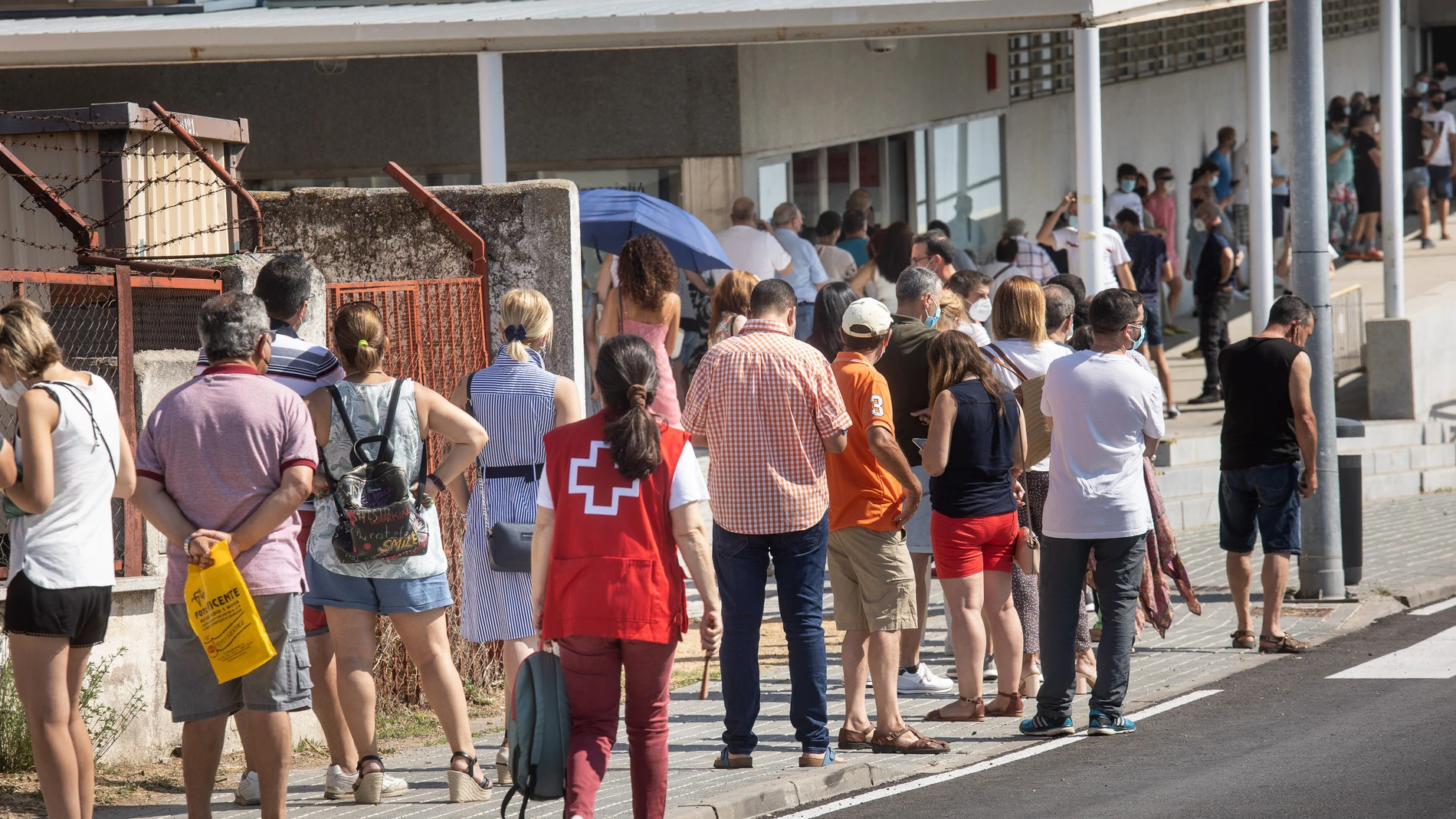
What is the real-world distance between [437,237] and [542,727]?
3751mm

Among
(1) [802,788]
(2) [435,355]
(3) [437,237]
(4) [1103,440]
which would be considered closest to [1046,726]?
(4) [1103,440]

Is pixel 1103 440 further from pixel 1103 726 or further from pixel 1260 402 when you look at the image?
pixel 1260 402

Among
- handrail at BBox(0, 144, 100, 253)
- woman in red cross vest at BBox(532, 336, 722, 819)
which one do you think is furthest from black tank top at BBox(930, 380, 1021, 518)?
handrail at BBox(0, 144, 100, 253)

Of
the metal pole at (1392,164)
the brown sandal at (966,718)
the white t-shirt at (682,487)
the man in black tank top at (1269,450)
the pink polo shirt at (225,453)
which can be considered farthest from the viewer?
the metal pole at (1392,164)

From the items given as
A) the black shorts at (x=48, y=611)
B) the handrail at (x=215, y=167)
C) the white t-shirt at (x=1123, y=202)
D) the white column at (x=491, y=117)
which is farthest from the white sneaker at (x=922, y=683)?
the white t-shirt at (x=1123, y=202)

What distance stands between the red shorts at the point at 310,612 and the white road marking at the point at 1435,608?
7.11 metres

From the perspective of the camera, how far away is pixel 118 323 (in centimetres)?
707

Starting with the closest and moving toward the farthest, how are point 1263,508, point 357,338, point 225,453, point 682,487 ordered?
1. point 225,453
2. point 682,487
3. point 357,338
4. point 1263,508

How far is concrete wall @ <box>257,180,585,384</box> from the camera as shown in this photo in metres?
8.80

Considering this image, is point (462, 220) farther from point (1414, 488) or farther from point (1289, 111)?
point (1414, 488)

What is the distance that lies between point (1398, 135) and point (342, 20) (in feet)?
35.6

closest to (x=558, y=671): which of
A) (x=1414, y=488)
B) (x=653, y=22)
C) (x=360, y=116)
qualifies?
(x=653, y=22)

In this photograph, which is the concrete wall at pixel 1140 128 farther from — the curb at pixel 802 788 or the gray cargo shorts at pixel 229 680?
the gray cargo shorts at pixel 229 680

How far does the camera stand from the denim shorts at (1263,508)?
9.37 metres
